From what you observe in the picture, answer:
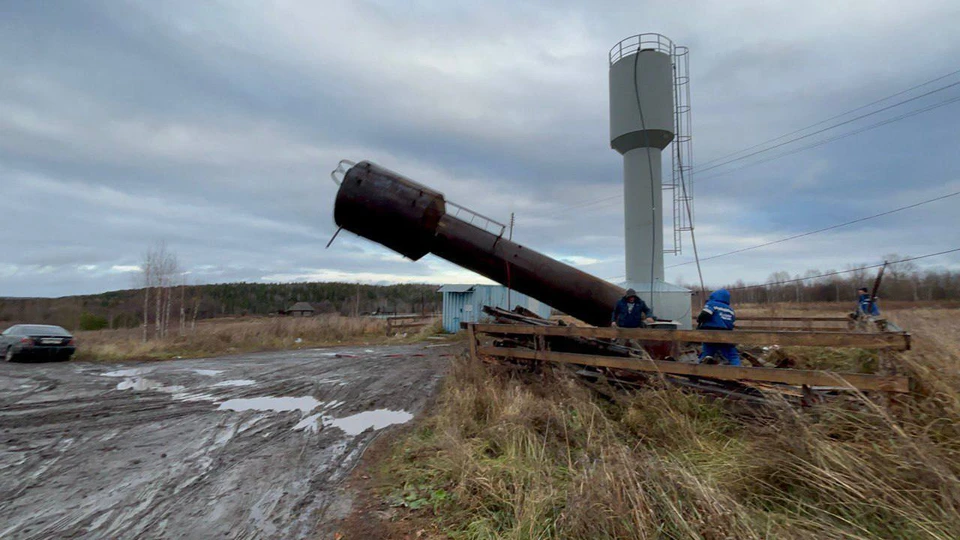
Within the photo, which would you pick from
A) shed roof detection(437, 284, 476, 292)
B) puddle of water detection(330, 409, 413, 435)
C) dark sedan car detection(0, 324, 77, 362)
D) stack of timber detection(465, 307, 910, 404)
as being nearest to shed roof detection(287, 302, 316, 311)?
shed roof detection(437, 284, 476, 292)

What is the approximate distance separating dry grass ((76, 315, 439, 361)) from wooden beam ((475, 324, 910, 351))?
16685 millimetres

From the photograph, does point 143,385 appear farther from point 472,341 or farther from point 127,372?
point 472,341

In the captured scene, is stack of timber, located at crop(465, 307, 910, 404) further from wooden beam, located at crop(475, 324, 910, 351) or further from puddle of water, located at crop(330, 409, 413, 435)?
puddle of water, located at crop(330, 409, 413, 435)

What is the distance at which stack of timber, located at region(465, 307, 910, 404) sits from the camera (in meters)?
3.91

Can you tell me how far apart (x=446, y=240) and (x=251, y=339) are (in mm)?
17929

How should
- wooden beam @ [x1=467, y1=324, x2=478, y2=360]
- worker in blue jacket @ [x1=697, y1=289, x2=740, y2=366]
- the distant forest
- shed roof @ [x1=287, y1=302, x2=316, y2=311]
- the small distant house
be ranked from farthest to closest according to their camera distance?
1. shed roof @ [x1=287, y1=302, x2=316, y2=311]
2. the small distant house
3. the distant forest
4. wooden beam @ [x1=467, y1=324, x2=478, y2=360]
5. worker in blue jacket @ [x1=697, y1=289, x2=740, y2=366]

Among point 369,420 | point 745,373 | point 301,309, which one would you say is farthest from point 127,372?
point 301,309

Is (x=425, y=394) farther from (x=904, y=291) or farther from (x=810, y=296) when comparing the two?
(x=810, y=296)

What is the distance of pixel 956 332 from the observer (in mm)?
4469

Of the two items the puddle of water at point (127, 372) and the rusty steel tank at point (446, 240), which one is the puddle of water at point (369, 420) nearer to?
the rusty steel tank at point (446, 240)

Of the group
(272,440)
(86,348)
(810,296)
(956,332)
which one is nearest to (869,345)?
(956,332)

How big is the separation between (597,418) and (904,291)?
24.4 m

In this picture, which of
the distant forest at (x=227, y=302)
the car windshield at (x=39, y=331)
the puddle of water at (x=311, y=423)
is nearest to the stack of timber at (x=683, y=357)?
the puddle of water at (x=311, y=423)

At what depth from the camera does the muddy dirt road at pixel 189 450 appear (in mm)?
3525
